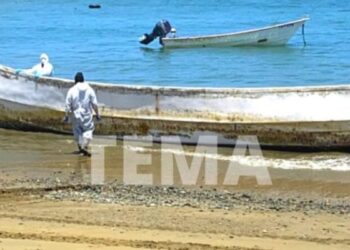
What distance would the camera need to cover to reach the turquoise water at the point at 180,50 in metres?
25.2

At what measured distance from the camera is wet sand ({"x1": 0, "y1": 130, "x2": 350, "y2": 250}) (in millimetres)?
7434

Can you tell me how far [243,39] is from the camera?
1198 inches

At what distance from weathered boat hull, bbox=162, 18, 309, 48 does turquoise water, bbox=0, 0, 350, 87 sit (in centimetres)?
26

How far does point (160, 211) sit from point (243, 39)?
22.1m

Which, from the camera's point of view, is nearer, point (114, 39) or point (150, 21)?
point (114, 39)

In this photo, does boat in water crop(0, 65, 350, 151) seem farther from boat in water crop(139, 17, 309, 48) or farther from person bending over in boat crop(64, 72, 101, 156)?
boat in water crop(139, 17, 309, 48)

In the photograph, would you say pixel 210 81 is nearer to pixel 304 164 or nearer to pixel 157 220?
pixel 304 164

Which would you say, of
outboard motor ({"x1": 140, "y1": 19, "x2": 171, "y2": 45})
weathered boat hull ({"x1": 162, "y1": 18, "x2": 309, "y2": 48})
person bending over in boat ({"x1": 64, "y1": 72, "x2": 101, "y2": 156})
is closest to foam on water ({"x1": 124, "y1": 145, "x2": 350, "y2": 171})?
person bending over in boat ({"x1": 64, "y1": 72, "x2": 101, "y2": 156})

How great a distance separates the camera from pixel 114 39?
123ft

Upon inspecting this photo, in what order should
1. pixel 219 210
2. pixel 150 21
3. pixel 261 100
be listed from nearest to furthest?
pixel 219 210
pixel 261 100
pixel 150 21

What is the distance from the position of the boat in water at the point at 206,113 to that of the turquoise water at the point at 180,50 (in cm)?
888

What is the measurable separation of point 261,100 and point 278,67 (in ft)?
48.0

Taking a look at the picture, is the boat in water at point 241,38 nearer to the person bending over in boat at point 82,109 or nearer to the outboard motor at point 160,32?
the outboard motor at point 160,32

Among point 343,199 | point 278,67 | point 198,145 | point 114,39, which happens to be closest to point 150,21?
point 114,39
